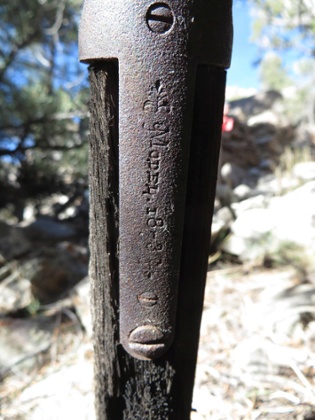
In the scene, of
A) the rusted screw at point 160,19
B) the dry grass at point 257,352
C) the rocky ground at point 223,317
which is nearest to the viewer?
the rusted screw at point 160,19

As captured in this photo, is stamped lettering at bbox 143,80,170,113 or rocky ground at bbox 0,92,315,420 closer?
stamped lettering at bbox 143,80,170,113

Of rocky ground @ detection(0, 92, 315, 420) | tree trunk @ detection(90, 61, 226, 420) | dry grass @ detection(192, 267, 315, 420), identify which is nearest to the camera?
tree trunk @ detection(90, 61, 226, 420)

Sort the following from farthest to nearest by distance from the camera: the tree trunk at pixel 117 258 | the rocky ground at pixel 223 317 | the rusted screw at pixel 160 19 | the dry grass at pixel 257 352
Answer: the rocky ground at pixel 223 317 < the dry grass at pixel 257 352 < the tree trunk at pixel 117 258 < the rusted screw at pixel 160 19

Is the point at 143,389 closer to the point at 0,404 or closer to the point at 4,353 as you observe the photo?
the point at 0,404

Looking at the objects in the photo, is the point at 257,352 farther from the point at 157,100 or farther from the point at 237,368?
the point at 157,100

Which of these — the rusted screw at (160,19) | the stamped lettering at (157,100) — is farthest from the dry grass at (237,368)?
the rusted screw at (160,19)

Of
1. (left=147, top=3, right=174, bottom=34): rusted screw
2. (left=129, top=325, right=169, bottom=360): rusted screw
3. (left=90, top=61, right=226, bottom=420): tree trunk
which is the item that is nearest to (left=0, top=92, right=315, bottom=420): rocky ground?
(left=90, top=61, right=226, bottom=420): tree trunk

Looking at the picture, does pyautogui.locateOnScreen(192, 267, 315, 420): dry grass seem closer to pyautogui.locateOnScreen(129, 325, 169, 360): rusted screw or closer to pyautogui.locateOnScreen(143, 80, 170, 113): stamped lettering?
pyautogui.locateOnScreen(129, 325, 169, 360): rusted screw

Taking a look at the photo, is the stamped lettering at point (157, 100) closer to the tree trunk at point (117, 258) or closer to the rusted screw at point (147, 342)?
the tree trunk at point (117, 258)

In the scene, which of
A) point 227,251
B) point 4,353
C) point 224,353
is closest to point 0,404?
point 4,353

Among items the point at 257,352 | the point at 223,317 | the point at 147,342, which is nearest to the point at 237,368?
the point at 257,352
